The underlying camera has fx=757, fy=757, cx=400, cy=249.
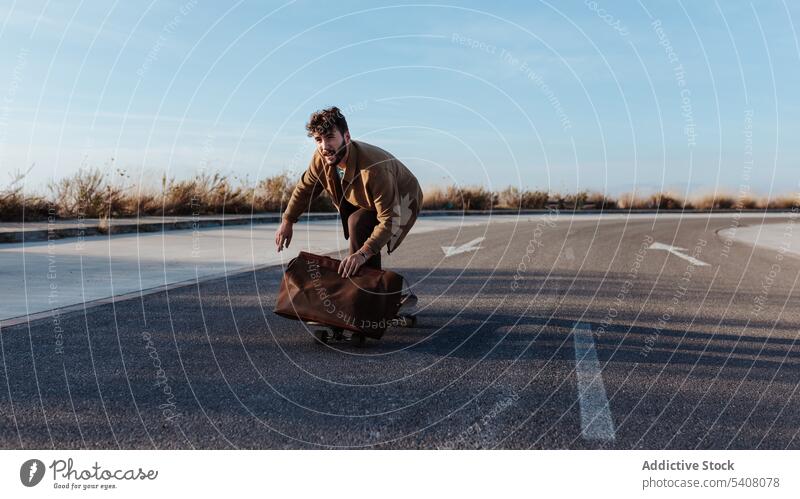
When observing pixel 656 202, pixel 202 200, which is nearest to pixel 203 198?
pixel 202 200

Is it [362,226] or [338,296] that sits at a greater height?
[362,226]

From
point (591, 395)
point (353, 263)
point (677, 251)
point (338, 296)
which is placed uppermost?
point (353, 263)

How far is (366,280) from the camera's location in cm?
561

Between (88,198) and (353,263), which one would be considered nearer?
(353,263)

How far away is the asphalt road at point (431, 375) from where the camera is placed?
3.72 m

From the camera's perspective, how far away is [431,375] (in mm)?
4758

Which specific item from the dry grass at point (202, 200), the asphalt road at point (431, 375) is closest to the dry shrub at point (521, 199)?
the dry grass at point (202, 200)

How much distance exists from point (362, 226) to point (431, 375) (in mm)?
1694

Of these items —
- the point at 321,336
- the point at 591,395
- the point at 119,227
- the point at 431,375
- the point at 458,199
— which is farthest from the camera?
the point at 458,199

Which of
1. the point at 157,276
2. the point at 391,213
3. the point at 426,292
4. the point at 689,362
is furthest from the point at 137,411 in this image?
the point at 157,276

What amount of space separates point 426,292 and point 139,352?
12.0 ft

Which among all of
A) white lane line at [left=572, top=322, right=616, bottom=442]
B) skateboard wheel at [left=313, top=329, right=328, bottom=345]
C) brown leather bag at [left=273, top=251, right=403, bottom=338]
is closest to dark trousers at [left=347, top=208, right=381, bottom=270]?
brown leather bag at [left=273, top=251, right=403, bottom=338]

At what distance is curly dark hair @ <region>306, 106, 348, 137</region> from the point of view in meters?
5.43

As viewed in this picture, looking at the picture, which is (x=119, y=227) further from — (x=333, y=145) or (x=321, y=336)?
(x=333, y=145)
